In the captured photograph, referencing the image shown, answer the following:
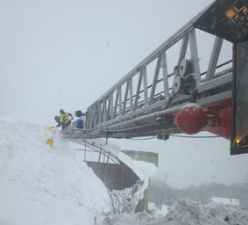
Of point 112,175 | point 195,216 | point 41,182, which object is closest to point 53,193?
point 41,182

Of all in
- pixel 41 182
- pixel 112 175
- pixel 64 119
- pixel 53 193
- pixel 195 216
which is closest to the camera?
pixel 195 216

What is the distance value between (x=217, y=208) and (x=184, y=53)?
3.65 m

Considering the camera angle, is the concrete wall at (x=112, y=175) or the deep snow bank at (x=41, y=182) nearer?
the deep snow bank at (x=41, y=182)

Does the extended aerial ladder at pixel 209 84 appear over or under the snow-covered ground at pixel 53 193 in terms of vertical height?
over

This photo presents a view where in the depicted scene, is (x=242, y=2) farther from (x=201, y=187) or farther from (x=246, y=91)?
(x=201, y=187)

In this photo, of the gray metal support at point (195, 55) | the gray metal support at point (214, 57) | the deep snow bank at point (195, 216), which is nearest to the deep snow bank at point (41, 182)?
the deep snow bank at point (195, 216)

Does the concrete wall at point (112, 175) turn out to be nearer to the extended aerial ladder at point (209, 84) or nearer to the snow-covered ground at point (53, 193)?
the snow-covered ground at point (53, 193)

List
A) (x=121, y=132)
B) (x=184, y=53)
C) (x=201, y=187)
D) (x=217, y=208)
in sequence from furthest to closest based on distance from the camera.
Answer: (x=201, y=187) < (x=121, y=132) < (x=217, y=208) < (x=184, y=53)

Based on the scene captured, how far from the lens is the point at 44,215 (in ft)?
23.8

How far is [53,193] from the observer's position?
902 cm

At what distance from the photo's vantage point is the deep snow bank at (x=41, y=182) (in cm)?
726

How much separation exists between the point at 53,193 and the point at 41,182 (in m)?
0.69

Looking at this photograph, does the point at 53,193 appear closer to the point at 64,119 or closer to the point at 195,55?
the point at 64,119

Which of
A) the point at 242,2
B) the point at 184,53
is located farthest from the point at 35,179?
the point at 242,2
